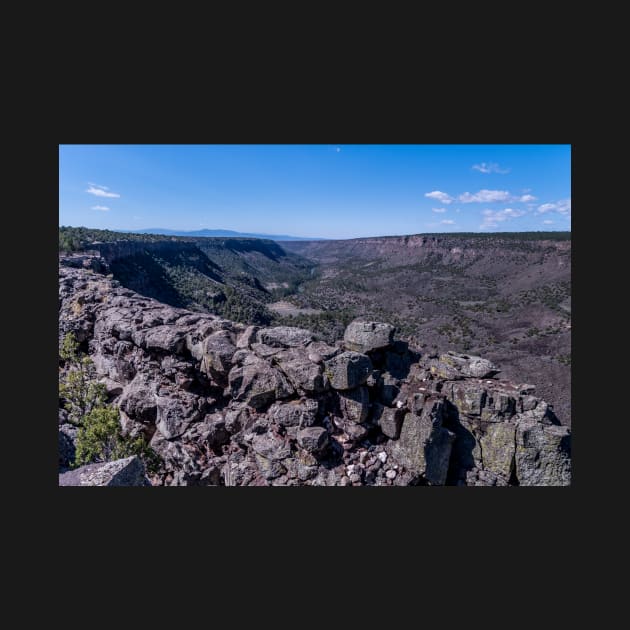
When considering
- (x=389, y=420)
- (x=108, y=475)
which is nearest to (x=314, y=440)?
(x=389, y=420)

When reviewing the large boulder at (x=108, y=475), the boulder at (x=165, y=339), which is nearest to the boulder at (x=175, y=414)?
the boulder at (x=165, y=339)

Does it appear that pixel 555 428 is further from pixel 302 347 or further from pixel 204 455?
pixel 204 455

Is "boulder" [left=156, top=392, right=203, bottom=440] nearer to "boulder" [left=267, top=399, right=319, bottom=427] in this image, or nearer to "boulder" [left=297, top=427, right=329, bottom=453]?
"boulder" [left=267, top=399, right=319, bottom=427]

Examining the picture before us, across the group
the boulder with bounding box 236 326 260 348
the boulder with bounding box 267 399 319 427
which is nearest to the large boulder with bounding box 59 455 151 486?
the boulder with bounding box 267 399 319 427

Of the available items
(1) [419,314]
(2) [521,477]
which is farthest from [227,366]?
(1) [419,314]

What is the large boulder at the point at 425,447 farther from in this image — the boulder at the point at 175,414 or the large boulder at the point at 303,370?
the boulder at the point at 175,414
